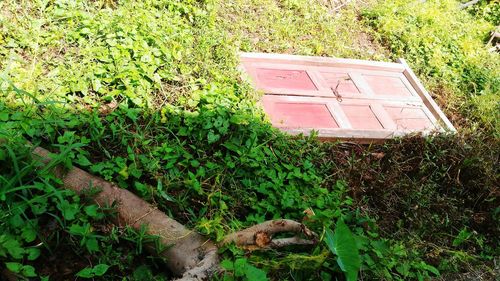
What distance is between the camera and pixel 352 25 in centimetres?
541

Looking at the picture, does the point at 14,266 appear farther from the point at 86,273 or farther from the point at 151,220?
the point at 151,220

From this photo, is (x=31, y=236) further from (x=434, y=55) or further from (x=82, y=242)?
(x=434, y=55)

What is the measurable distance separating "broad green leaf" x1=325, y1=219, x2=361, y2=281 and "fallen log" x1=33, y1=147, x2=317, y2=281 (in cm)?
17

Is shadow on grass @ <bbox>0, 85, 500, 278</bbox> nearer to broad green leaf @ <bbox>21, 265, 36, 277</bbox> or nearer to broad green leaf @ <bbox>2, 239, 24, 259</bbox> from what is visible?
broad green leaf @ <bbox>2, 239, 24, 259</bbox>

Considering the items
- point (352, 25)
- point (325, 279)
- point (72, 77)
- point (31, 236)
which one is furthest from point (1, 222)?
point (352, 25)

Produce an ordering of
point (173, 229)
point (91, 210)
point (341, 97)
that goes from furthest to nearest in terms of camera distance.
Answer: point (341, 97)
point (173, 229)
point (91, 210)

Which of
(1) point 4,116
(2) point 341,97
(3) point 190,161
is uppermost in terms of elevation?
(1) point 4,116

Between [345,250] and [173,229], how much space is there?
981mm

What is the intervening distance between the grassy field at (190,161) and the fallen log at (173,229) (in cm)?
6

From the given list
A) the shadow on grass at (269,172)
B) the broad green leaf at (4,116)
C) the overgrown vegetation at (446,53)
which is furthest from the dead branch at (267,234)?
the overgrown vegetation at (446,53)

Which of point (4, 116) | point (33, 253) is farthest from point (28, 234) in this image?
point (4, 116)

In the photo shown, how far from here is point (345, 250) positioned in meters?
2.46

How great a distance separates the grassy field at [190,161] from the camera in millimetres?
2352

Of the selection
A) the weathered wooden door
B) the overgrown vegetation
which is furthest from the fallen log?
the overgrown vegetation
